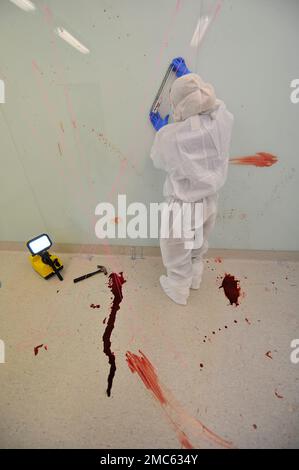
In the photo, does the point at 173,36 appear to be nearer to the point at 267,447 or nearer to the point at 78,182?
the point at 78,182

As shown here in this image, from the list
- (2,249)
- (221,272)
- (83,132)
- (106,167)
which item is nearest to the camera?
(83,132)

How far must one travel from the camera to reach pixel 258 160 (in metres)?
1.22

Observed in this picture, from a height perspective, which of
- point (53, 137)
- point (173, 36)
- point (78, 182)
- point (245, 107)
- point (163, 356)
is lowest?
point (163, 356)

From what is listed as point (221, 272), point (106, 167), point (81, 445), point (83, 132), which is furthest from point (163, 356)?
point (83, 132)

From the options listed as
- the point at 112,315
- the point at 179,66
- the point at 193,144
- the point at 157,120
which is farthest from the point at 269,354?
the point at 179,66

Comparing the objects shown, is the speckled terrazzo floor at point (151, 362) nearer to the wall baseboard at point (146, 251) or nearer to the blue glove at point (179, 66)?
the wall baseboard at point (146, 251)

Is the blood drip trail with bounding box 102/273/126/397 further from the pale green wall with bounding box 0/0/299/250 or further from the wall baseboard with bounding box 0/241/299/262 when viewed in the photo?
the pale green wall with bounding box 0/0/299/250

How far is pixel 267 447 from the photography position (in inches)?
32.2

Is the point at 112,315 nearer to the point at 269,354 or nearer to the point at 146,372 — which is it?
the point at 146,372

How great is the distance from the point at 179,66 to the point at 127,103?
0.29 metres

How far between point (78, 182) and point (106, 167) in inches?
8.5

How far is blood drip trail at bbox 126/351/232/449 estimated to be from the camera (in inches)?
32.7

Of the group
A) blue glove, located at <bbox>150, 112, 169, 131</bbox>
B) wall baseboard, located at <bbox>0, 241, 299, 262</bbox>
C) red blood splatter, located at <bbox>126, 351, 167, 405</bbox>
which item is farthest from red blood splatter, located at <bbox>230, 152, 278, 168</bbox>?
red blood splatter, located at <bbox>126, 351, 167, 405</bbox>

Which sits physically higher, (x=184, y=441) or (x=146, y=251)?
(x=146, y=251)
